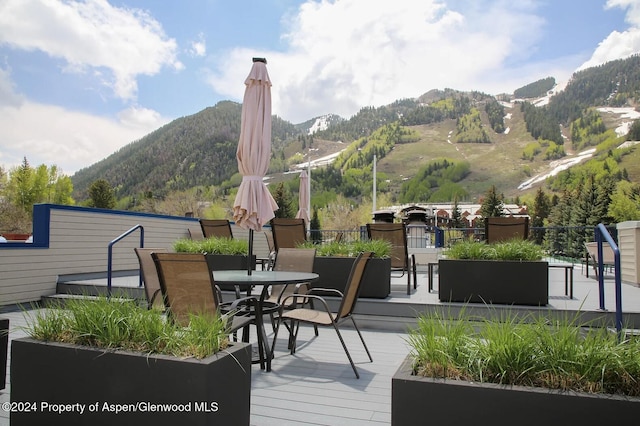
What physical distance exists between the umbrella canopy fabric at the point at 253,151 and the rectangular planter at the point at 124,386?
2847mm

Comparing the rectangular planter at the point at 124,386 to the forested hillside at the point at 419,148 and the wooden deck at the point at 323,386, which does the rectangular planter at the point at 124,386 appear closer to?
the wooden deck at the point at 323,386

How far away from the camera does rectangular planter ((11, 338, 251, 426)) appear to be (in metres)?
1.77

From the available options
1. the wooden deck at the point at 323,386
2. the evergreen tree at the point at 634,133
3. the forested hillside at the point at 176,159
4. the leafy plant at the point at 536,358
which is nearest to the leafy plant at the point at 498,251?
the wooden deck at the point at 323,386

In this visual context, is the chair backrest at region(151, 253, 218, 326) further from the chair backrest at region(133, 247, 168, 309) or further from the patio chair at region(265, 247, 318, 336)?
the patio chair at region(265, 247, 318, 336)

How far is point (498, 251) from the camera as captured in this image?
511 centimetres

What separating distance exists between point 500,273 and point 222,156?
90.9m

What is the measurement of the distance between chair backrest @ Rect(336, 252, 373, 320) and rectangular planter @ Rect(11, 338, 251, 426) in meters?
1.50

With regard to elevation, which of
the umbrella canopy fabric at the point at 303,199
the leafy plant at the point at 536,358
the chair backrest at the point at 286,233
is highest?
the umbrella canopy fabric at the point at 303,199

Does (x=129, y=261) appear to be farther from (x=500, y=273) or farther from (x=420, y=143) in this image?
(x=420, y=143)

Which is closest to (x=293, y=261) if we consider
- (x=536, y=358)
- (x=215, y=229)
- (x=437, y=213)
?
(x=536, y=358)

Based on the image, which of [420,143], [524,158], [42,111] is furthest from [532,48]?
[42,111]

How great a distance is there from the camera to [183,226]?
423 inches

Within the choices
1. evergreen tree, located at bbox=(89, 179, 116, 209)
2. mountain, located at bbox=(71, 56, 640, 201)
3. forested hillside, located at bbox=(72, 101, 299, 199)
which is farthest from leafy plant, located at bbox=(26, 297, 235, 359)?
forested hillside, located at bbox=(72, 101, 299, 199)

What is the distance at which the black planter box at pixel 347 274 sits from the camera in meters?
5.65
